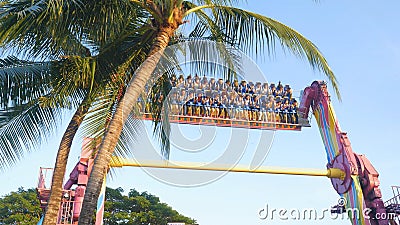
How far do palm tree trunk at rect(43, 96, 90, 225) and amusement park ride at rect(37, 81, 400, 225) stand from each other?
5.51m

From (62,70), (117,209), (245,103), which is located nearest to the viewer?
(62,70)

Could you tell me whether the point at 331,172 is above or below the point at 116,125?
above

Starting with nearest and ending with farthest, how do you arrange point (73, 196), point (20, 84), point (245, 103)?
point (20, 84) < point (73, 196) < point (245, 103)

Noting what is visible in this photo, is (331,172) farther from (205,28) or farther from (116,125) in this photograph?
(116,125)

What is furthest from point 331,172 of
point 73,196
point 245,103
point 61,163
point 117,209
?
point 117,209

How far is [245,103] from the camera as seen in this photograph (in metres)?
14.5

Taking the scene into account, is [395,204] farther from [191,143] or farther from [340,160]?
[191,143]

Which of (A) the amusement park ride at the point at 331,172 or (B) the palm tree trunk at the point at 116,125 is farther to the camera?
(A) the amusement park ride at the point at 331,172

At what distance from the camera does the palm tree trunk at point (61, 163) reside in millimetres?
5782

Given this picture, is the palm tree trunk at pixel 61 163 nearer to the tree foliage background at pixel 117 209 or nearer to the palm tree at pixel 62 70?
the palm tree at pixel 62 70

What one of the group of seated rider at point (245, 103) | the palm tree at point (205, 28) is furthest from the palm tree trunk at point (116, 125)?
the group of seated rider at point (245, 103)

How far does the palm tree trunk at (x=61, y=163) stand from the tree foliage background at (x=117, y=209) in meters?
22.3

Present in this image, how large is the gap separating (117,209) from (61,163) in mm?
23996

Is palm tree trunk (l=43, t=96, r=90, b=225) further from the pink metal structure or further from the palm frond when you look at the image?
the pink metal structure
